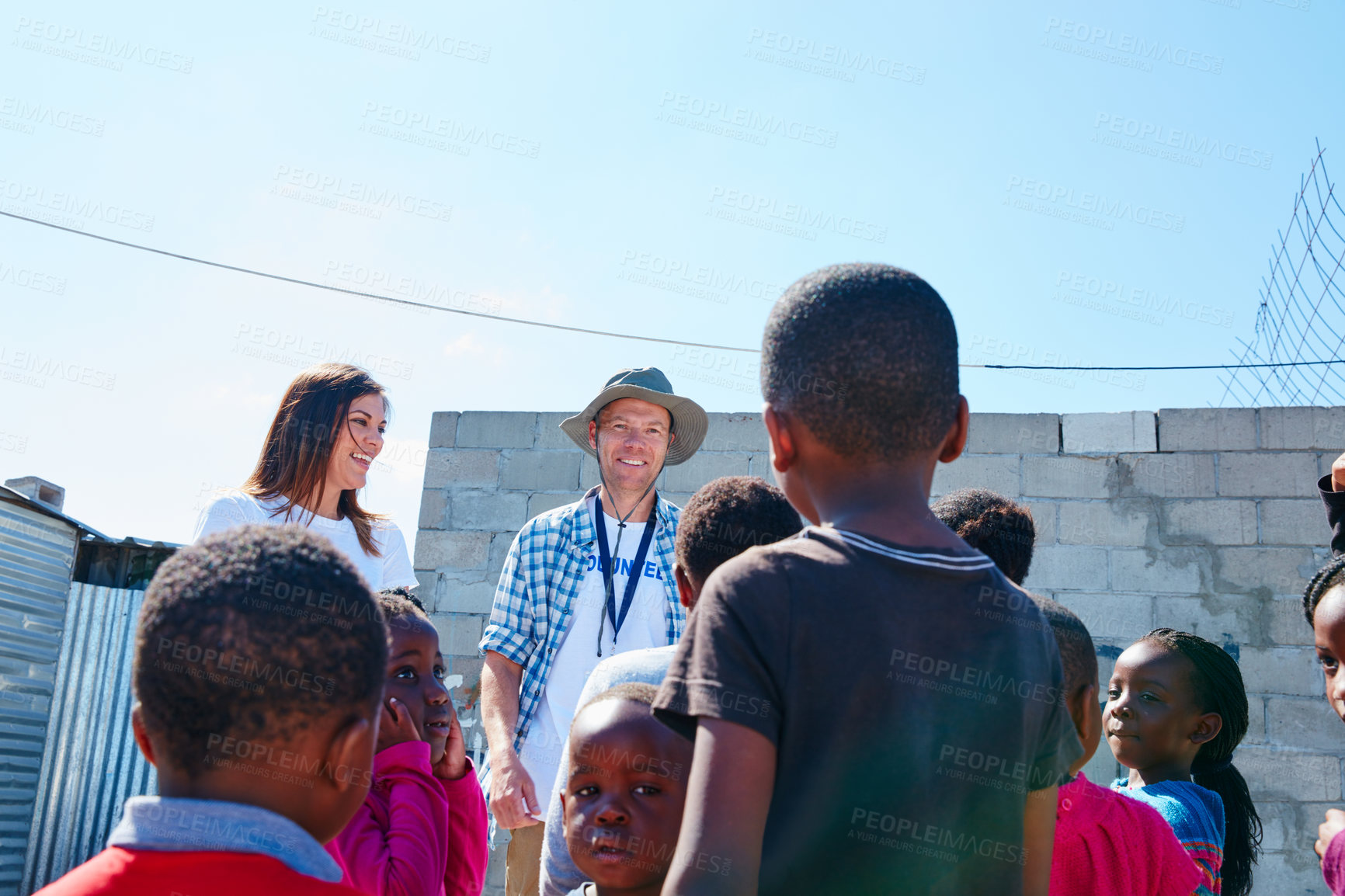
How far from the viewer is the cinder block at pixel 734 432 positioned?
579cm

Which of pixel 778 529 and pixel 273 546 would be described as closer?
pixel 273 546

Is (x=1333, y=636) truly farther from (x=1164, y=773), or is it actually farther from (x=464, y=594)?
(x=464, y=594)

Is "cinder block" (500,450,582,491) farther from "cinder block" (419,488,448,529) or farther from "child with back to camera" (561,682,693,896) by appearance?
"child with back to camera" (561,682,693,896)

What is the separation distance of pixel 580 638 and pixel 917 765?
7.48 feet

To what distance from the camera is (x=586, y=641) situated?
3373 mm

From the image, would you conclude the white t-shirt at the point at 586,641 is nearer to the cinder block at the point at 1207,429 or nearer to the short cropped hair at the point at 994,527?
the short cropped hair at the point at 994,527

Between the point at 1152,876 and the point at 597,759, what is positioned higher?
the point at 597,759

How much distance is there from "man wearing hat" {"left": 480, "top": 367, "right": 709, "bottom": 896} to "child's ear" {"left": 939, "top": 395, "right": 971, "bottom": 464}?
2.02m

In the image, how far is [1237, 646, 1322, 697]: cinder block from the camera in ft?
16.4

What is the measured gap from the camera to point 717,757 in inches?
44.8

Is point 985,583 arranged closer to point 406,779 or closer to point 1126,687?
point 406,779

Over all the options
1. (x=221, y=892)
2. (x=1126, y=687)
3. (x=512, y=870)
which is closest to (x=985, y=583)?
(x=221, y=892)

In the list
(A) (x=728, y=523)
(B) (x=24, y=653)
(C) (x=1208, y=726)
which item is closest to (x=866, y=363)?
(A) (x=728, y=523)

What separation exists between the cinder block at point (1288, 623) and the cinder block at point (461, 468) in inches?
168
